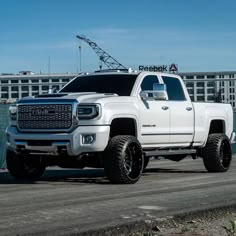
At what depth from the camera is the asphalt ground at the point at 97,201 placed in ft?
21.5

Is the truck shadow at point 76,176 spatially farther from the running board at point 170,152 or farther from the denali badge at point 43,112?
the denali badge at point 43,112

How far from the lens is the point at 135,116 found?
35.0 ft

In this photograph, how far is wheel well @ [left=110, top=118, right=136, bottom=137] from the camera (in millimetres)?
10594

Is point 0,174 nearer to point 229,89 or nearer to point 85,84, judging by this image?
point 85,84

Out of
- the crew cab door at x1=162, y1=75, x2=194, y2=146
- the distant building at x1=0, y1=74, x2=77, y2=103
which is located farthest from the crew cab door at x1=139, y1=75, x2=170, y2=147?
the distant building at x1=0, y1=74, x2=77, y2=103

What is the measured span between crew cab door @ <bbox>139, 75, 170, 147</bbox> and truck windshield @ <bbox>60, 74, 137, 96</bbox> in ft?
1.00

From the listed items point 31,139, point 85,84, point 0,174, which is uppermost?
point 85,84

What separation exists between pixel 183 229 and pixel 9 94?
15408 millimetres

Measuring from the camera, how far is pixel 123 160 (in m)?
10.0

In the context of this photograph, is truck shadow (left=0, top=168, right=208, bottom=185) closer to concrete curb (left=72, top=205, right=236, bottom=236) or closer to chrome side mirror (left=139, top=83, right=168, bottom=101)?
chrome side mirror (left=139, top=83, right=168, bottom=101)

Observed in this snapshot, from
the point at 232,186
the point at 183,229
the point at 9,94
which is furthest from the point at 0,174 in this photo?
the point at 9,94

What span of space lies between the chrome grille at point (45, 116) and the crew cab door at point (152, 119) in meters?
1.59

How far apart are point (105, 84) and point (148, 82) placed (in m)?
0.88

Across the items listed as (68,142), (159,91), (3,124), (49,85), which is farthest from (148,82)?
(49,85)
